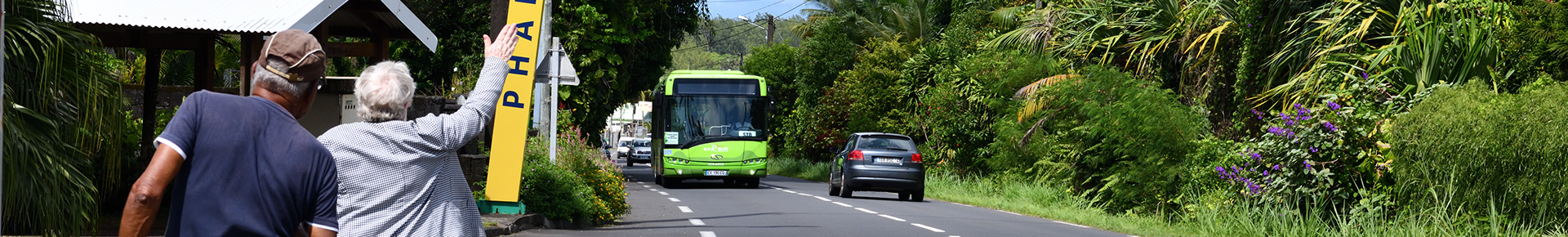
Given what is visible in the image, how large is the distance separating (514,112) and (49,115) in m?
4.07

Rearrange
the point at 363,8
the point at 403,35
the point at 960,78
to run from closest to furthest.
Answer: the point at 363,8 < the point at 403,35 < the point at 960,78

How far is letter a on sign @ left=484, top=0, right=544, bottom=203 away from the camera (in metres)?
9.82

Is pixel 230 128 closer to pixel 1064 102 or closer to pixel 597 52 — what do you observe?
pixel 1064 102

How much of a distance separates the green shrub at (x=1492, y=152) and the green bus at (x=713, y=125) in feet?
52.6

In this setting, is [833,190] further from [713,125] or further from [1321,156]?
[1321,156]

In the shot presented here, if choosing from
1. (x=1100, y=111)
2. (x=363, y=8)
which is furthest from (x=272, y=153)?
(x=1100, y=111)

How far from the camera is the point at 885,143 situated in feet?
66.6


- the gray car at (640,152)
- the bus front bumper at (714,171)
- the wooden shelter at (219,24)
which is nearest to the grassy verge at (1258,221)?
the bus front bumper at (714,171)

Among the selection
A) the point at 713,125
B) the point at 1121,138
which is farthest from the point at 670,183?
the point at 1121,138

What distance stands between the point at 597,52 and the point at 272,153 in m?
21.5

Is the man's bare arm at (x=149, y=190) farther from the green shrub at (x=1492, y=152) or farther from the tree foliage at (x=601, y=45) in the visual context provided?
the tree foliage at (x=601, y=45)

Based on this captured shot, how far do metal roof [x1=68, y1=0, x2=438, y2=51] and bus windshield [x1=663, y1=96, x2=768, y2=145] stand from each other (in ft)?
51.1

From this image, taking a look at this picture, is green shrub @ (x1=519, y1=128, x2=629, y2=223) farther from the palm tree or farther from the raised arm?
the raised arm

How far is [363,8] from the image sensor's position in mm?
10406
